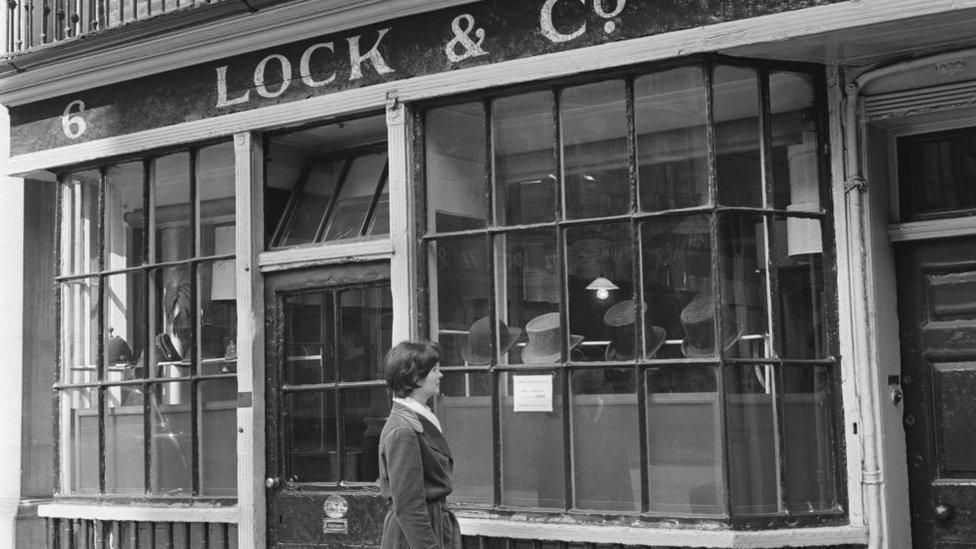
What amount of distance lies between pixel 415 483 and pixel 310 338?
9.99 ft

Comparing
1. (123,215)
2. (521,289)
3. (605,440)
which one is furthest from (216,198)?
(605,440)

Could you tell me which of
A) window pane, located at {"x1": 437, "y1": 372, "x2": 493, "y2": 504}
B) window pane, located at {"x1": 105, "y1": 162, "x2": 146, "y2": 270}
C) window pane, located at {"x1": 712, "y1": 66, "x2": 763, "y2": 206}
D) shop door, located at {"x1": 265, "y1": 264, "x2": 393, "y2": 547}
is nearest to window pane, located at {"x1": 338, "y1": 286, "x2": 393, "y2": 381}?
shop door, located at {"x1": 265, "y1": 264, "x2": 393, "y2": 547}

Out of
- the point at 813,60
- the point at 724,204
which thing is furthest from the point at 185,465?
the point at 813,60

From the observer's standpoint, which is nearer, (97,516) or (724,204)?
(724,204)

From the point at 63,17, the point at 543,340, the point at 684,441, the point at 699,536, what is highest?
the point at 63,17

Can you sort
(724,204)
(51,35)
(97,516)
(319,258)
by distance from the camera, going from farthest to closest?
(51,35) → (97,516) → (319,258) → (724,204)

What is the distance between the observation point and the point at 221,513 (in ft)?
28.4

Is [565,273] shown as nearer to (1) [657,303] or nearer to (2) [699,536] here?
(1) [657,303]

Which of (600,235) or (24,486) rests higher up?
(600,235)

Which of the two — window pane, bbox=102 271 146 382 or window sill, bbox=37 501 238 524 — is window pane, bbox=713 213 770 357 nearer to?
window sill, bbox=37 501 238 524

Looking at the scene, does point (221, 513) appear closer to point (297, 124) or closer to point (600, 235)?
point (297, 124)

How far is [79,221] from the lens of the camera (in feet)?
32.1

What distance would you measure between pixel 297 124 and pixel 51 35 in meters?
2.52

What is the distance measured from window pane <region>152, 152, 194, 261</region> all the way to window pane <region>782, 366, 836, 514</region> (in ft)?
13.8
